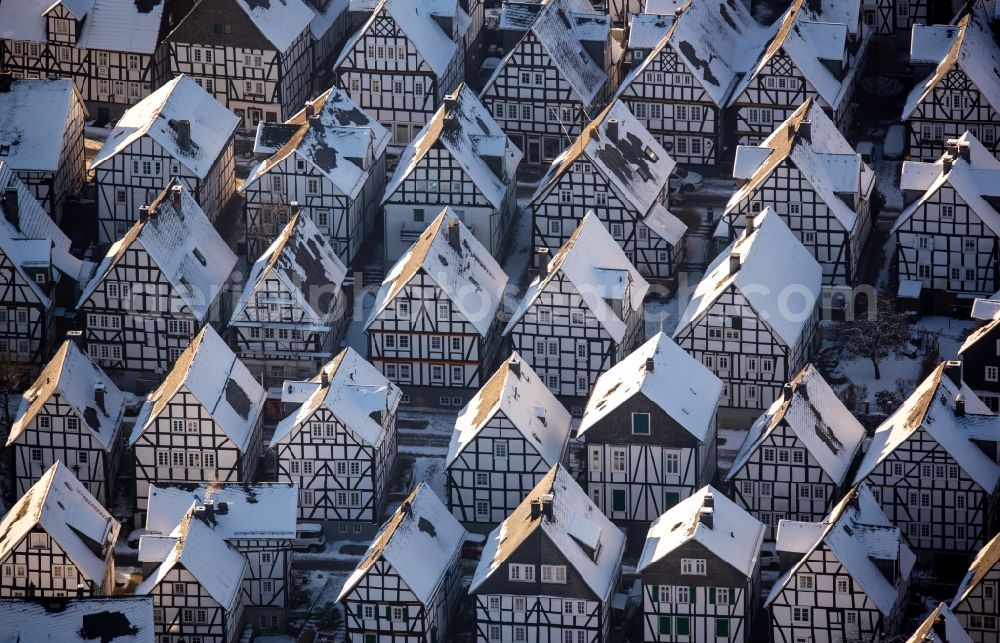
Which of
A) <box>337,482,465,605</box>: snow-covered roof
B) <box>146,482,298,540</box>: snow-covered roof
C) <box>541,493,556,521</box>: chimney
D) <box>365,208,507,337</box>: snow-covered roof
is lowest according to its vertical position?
<box>146,482,298,540</box>: snow-covered roof

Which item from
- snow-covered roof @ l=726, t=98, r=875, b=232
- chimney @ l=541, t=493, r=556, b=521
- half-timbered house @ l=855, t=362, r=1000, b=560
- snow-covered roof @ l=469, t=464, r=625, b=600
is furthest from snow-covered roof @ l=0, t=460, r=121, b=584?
snow-covered roof @ l=726, t=98, r=875, b=232

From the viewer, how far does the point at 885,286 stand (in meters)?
196

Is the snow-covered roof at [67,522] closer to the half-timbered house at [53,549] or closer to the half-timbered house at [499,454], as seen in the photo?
the half-timbered house at [53,549]

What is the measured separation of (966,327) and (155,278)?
5090 centimetres

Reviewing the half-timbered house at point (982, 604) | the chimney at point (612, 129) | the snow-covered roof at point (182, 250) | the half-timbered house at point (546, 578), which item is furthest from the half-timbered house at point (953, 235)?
the snow-covered roof at point (182, 250)

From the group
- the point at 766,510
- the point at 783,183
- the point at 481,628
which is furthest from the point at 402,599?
the point at 783,183

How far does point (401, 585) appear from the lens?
160500 mm

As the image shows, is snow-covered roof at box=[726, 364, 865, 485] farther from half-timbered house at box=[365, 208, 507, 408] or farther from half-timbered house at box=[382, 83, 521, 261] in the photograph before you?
half-timbered house at box=[382, 83, 521, 261]

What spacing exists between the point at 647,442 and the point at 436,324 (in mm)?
19192

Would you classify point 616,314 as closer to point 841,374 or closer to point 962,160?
point 841,374

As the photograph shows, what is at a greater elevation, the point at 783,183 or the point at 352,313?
the point at 783,183

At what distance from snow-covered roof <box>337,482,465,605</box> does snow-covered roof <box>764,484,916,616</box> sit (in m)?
17.8

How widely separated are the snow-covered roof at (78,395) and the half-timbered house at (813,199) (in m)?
43.1

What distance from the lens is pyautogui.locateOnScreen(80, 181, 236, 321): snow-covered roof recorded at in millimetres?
187375
